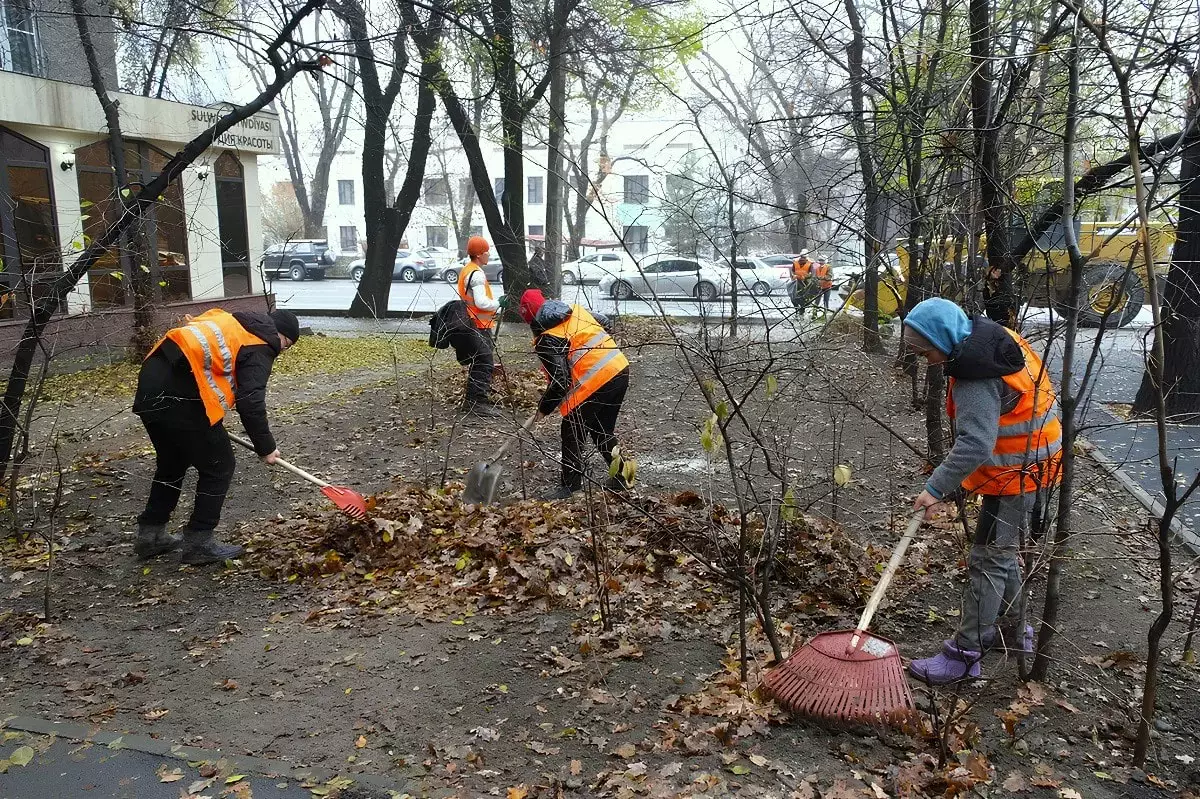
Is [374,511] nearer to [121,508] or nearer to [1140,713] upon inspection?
[121,508]

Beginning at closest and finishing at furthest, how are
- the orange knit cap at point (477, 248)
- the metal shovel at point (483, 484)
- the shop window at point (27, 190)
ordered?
the metal shovel at point (483, 484), the orange knit cap at point (477, 248), the shop window at point (27, 190)

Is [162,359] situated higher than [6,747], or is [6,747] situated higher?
[162,359]

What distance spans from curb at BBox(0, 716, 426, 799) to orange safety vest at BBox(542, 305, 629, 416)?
106 inches

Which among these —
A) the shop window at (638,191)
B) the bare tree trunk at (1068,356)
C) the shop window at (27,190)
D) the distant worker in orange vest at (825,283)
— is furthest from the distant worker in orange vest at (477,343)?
the shop window at (27,190)

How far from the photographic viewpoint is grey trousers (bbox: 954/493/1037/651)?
3.46 meters

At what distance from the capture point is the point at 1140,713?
3.20 m

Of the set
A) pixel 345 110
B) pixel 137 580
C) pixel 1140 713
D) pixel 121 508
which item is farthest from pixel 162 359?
pixel 345 110

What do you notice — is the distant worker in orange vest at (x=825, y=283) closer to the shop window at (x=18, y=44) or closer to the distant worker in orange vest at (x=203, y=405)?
the distant worker in orange vest at (x=203, y=405)

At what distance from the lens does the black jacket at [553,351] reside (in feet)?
18.1

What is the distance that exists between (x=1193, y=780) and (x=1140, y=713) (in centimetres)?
26

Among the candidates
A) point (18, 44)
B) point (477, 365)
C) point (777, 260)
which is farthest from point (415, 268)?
point (477, 365)

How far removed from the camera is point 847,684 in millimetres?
3098

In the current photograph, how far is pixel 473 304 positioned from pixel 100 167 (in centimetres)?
890

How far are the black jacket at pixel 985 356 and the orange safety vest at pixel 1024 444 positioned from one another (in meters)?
0.06
